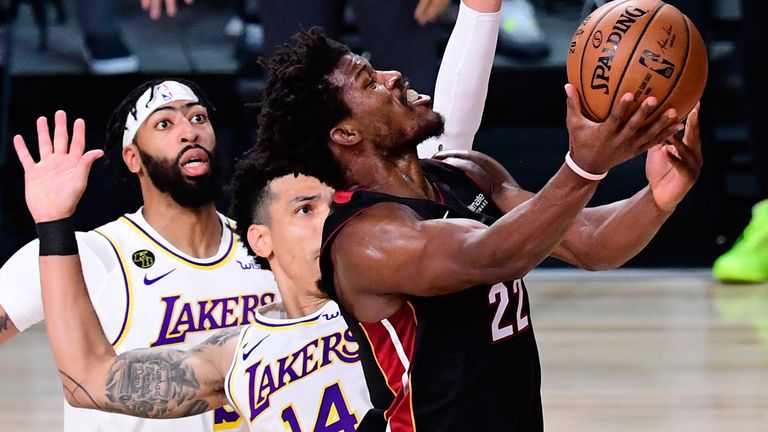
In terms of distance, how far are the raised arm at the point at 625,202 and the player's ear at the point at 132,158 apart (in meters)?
1.13

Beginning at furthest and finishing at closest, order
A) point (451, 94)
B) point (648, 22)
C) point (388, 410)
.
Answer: point (451, 94) → point (388, 410) → point (648, 22)

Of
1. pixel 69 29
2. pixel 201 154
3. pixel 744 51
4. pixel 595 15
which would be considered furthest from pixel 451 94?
pixel 69 29

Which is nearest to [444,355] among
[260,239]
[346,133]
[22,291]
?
[346,133]

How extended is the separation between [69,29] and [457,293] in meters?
4.97

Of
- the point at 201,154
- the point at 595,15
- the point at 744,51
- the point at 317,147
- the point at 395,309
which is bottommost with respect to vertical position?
the point at 744,51

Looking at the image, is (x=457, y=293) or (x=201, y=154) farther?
(x=201, y=154)

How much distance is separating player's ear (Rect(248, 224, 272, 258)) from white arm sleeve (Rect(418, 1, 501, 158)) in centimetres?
44

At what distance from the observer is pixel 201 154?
3826 mm

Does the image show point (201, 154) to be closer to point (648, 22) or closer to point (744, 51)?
point (648, 22)

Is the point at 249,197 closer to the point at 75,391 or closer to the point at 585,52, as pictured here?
the point at 75,391

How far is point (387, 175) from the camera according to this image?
→ 9.08 feet

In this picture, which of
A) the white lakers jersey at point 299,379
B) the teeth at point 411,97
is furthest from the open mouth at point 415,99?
the white lakers jersey at point 299,379

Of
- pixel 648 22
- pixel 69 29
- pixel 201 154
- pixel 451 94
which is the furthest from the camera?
pixel 69 29

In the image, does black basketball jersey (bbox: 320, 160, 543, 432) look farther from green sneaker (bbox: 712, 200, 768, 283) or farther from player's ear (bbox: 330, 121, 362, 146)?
green sneaker (bbox: 712, 200, 768, 283)
